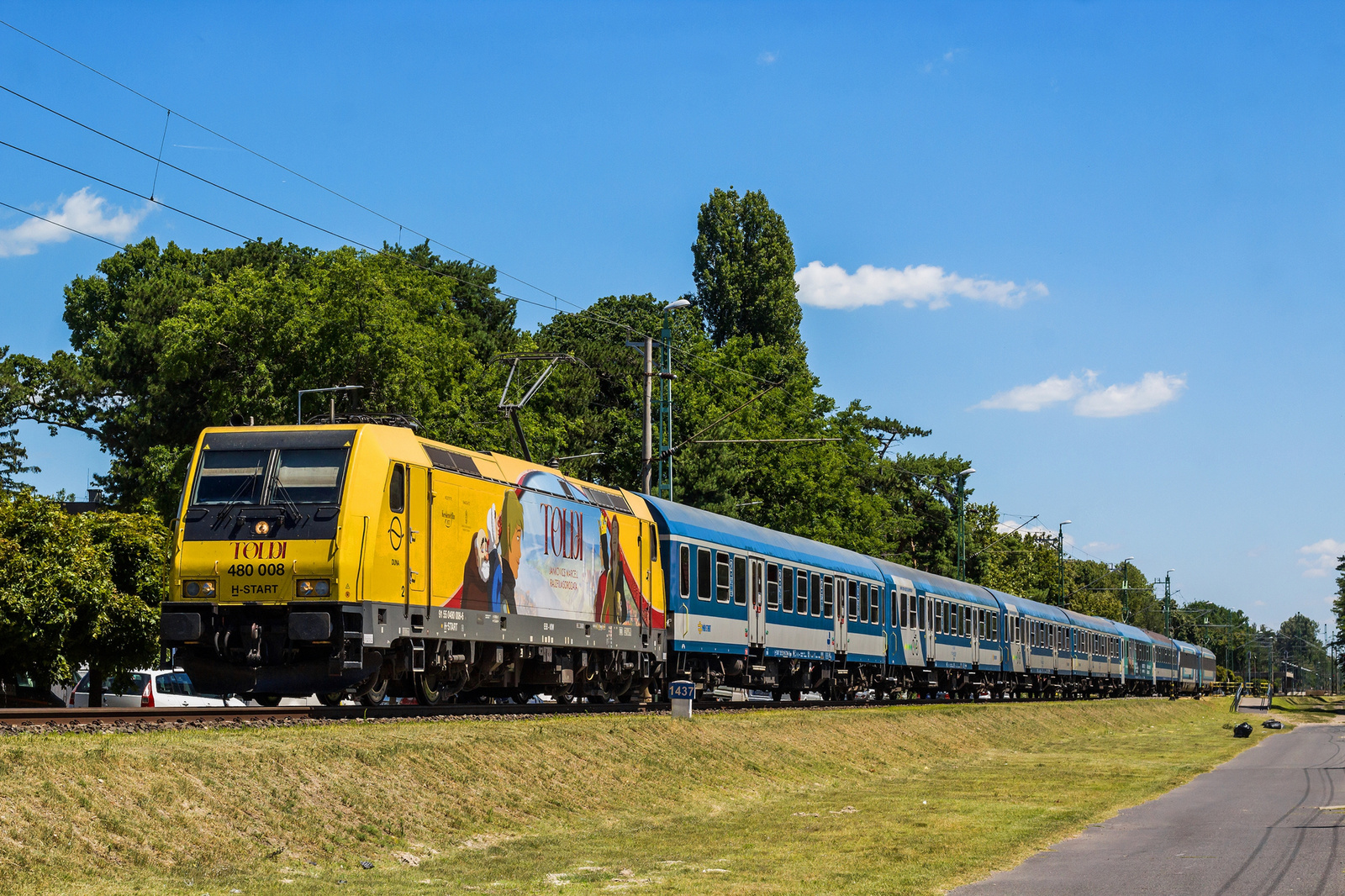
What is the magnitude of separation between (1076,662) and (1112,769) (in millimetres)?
39564

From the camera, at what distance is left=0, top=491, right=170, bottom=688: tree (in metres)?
32.3

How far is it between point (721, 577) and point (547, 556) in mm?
8354

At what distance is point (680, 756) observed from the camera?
23.0 m

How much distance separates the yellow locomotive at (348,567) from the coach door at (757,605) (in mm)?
10534

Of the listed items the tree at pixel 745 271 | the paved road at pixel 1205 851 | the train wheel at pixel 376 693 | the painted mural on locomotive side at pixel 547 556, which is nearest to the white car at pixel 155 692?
the painted mural on locomotive side at pixel 547 556

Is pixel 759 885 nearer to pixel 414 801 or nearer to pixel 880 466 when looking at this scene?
pixel 414 801

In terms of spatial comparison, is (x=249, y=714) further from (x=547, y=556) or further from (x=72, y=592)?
(x=72, y=592)

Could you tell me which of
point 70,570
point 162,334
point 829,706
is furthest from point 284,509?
point 162,334

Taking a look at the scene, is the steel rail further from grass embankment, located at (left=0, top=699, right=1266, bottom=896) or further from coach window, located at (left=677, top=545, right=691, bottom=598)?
coach window, located at (left=677, top=545, right=691, bottom=598)

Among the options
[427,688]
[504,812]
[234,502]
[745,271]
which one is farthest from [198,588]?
[745,271]

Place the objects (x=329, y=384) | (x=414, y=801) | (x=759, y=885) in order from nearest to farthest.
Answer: (x=759, y=885) < (x=414, y=801) < (x=329, y=384)

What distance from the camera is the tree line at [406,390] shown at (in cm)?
3438

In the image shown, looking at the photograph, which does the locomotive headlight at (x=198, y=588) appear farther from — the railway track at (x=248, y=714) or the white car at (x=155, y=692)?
the white car at (x=155, y=692)

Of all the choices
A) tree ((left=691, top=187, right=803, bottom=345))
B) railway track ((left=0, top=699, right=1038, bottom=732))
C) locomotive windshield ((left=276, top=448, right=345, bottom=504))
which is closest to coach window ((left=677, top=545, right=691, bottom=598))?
railway track ((left=0, top=699, right=1038, bottom=732))
